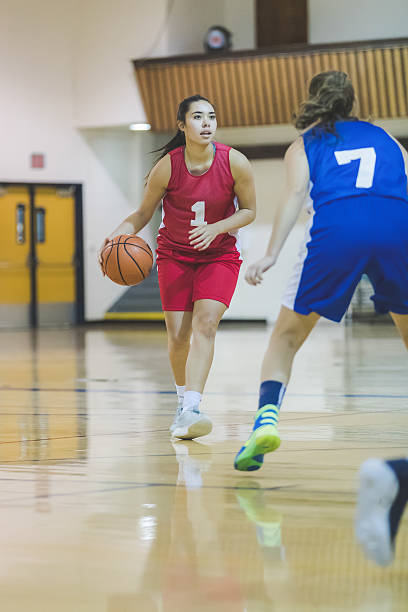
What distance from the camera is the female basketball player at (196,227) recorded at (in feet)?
12.9

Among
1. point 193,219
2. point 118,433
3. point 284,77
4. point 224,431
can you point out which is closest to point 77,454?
point 118,433

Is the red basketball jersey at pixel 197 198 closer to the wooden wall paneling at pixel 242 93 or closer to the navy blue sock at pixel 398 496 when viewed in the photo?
the navy blue sock at pixel 398 496

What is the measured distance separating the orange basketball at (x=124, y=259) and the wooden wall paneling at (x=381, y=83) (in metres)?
9.15

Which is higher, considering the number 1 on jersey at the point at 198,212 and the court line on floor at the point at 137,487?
the number 1 on jersey at the point at 198,212

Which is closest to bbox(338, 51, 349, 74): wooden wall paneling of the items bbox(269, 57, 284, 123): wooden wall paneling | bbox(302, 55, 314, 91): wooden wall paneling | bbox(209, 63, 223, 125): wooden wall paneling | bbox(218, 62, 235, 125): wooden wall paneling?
bbox(302, 55, 314, 91): wooden wall paneling

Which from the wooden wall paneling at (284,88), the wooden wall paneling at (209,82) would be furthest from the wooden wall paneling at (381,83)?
the wooden wall paneling at (209,82)

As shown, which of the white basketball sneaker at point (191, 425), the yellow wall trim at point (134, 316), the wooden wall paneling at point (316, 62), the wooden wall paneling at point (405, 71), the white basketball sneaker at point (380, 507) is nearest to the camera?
the white basketball sneaker at point (380, 507)

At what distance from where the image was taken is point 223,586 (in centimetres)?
200

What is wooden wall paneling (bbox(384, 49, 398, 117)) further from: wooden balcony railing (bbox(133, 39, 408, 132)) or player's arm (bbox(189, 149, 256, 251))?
player's arm (bbox(189, 149, 256, 251))

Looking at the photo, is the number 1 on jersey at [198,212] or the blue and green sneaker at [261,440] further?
the number 1 on jersey at [198,212]

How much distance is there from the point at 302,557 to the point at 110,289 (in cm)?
1260

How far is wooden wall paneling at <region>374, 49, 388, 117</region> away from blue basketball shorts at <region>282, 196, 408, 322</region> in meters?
10.0

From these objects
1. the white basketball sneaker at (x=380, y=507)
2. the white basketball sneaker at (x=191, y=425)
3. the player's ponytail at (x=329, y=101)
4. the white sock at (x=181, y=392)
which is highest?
the player's ponytail at (x=329, y=101)

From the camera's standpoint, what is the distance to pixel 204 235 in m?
3.74
